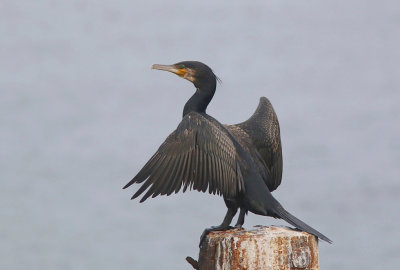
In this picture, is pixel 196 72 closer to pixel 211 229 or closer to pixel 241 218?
pixel 241 218

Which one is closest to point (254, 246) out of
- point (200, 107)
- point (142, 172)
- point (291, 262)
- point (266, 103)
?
point (291, 262)

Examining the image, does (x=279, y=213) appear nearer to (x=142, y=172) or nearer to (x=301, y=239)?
(x=301, y=239)

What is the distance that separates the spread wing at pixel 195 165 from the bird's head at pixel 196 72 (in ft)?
3.02

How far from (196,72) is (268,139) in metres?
1.09

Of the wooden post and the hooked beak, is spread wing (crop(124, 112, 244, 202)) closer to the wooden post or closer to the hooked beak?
the wooden post

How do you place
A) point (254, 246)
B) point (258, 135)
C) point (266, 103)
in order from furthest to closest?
1. point (266, 103)
2. point (258, 135)
3. point (254, 246)

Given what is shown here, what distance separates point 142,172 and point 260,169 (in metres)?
1.26

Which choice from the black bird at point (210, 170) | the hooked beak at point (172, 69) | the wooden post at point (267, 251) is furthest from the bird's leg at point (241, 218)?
the hooked beak at point (172, 69)

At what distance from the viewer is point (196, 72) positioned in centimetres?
673

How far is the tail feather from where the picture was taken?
200 inches

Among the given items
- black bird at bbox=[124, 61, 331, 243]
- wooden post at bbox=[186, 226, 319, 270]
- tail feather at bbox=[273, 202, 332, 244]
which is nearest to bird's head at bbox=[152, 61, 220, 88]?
black bird at bbox=[124, 61, 331, 243]

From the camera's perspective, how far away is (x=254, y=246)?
15.9 ft

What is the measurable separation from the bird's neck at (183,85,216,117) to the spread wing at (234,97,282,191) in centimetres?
58

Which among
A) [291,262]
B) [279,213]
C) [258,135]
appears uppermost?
[258,135]
